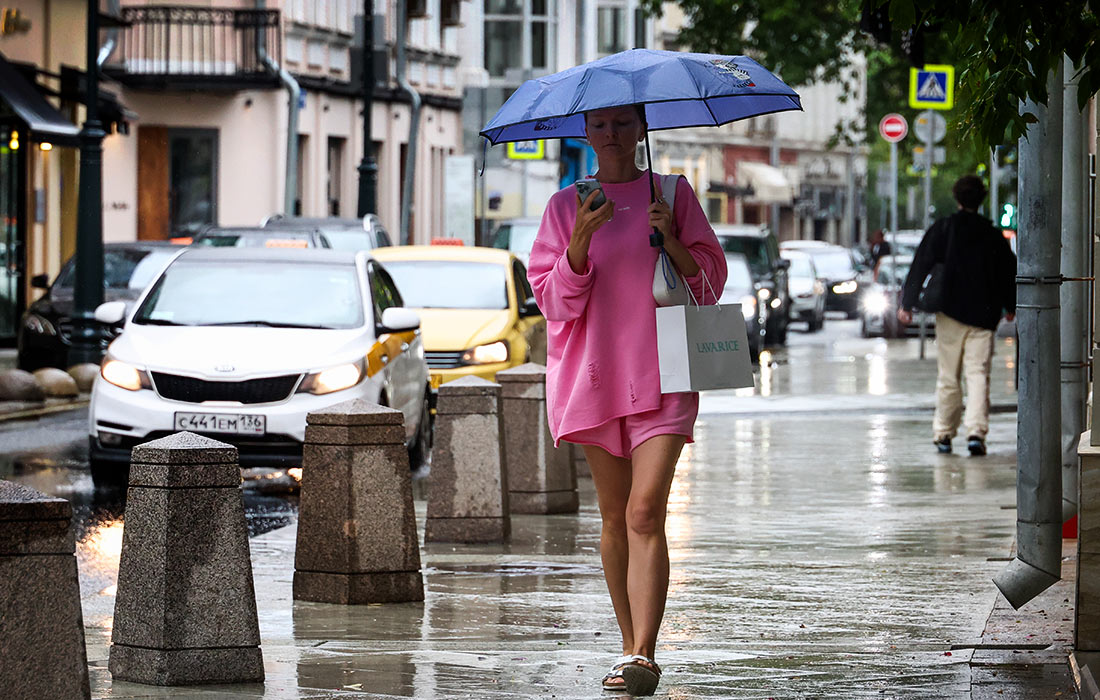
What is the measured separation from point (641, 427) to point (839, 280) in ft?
144

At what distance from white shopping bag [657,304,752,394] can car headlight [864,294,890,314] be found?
107ft

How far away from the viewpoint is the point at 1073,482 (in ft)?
34.4

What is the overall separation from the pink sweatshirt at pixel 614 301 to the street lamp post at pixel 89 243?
15.9m

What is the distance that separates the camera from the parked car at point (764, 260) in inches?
1395

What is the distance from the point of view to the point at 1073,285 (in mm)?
10367

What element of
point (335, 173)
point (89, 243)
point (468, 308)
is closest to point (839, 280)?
point (335, 173)

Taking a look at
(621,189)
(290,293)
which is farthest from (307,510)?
(290,293)

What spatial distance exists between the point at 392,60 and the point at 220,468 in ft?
142

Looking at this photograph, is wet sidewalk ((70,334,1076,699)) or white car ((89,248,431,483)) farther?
white car ((89,248,431,483))

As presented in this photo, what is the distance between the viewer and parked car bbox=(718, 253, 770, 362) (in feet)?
101

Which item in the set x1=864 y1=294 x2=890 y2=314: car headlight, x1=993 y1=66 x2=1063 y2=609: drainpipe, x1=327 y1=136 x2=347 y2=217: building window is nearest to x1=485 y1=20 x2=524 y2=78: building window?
x1=327 y1=136 x2=347 y2=217: building window

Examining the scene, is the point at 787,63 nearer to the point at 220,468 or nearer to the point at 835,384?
the point at 835,384

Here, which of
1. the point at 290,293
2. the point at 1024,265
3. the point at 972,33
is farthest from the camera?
the point at 290,293

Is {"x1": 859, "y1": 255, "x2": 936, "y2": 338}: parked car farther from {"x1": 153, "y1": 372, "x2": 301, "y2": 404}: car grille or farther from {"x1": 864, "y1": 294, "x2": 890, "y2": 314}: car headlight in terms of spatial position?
{"x1": 153, "y1": 372, "x2": 301, "y2": 404}: car grille
